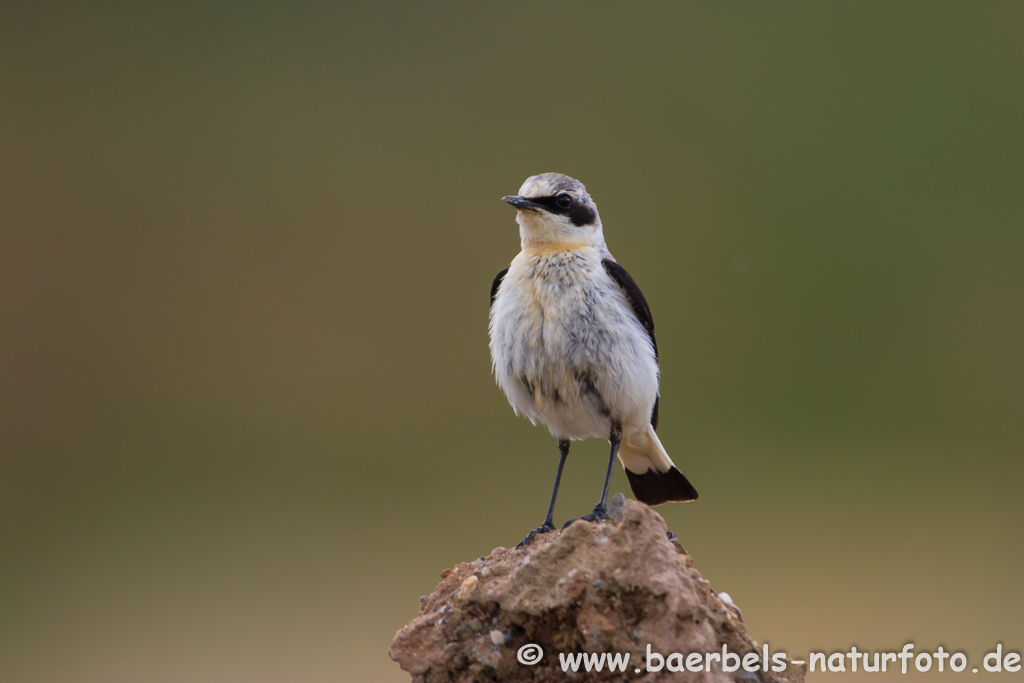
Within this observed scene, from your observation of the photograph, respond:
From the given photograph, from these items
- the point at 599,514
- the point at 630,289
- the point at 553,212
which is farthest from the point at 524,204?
the point at 599,514

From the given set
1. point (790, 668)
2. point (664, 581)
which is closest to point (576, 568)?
point (664, 581)

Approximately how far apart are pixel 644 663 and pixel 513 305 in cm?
193

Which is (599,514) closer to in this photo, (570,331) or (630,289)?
(570,331)

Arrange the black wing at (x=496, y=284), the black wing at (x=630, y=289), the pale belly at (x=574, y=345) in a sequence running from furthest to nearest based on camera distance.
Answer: the black wing at (x=496, y=284)
the black wing at (x=630, y=289)
the pale belly at (x=574, y=345)

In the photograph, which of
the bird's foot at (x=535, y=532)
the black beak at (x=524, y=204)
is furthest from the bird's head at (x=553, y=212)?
the bird's foot at (x=535, y=532)

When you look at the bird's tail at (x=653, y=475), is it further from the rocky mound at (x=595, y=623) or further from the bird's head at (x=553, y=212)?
the rocky mound at (x=595, y=623)

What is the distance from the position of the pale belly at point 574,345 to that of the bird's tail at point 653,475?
0.47m

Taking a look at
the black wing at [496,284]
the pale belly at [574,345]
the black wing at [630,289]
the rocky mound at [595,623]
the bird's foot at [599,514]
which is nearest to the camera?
the rocky mound at [595,623]

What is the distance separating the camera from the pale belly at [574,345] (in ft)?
14.5

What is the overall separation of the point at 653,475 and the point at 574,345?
1217 millimetres

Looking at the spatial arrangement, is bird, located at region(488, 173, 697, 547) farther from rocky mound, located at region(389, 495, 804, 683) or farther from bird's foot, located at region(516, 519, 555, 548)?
rocky mound, located at region(389, 495, 804, 683)

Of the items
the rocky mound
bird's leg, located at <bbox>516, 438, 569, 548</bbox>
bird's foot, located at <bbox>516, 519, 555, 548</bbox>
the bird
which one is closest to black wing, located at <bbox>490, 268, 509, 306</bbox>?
the bird

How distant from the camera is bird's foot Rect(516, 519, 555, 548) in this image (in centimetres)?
421

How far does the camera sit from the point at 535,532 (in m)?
4.34
